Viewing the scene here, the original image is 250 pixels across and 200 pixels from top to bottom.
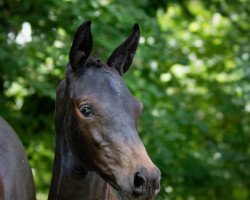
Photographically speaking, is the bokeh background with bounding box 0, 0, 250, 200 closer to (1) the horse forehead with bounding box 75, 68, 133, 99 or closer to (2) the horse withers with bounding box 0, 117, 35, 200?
(2) the horse withers with bounding box 0, 117, 35, 200

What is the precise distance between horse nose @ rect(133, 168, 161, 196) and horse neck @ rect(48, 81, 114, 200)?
502mm

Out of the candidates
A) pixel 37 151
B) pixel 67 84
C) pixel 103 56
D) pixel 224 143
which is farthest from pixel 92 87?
pixel 224 143

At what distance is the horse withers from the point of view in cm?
334

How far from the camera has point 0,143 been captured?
3422 mm

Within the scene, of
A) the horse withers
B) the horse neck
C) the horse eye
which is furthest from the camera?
the horse neck

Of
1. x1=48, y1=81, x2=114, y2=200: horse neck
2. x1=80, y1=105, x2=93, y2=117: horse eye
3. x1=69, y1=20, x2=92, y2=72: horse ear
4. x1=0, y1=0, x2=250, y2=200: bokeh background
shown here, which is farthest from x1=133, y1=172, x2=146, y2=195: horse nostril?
x1=0, y1=0, x2=250, y2=200: bokeh background

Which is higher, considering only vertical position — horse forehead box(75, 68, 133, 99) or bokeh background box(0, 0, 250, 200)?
horse forehead box(75, 68, 133, 99)

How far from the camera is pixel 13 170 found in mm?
3410

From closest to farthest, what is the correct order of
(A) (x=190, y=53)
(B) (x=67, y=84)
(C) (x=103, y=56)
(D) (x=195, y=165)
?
1. (B) (x=67, y=84)
2. (C) (x=103, y=56)
3. (D) (x=195, y=165)
4. (A) (x=190, y=53)

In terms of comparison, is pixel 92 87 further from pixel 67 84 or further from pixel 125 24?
pixel 125 24

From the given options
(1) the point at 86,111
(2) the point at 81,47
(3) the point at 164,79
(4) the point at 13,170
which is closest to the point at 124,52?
(2) the point at 81,47

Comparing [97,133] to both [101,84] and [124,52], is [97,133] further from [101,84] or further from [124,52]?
[124,52]

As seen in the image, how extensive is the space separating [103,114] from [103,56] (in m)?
2.56

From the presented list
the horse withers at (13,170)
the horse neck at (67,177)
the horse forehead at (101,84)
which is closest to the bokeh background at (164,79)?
the horse neck at (67,177)
